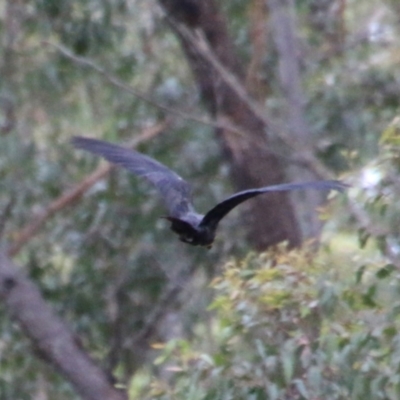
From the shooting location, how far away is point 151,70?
26.1ft

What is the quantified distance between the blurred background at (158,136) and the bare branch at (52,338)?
0.43 m

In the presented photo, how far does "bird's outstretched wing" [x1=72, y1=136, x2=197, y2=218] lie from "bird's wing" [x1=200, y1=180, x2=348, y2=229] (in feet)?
1.25

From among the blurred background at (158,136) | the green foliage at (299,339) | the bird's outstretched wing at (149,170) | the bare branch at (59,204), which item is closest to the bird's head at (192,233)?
the bird's outstretched wing at (149,170)

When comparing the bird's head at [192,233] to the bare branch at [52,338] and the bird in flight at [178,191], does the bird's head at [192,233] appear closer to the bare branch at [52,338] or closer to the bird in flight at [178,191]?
the bird in flight at [178,191]

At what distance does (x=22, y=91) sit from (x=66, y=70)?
14.4 inches

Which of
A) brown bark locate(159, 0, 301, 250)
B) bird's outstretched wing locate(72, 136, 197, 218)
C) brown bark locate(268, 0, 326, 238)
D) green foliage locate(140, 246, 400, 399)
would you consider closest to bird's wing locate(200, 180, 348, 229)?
bird's outstretched wing locate(72, 136, 197, 218)

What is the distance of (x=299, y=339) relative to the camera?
4012mm

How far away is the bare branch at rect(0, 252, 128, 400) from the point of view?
544 centimetres

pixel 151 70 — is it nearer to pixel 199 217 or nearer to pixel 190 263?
pixel 190 263

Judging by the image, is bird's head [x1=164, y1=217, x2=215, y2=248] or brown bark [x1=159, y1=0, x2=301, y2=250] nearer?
bird's head [x1=164, y1=217, x2=215, y2=248]

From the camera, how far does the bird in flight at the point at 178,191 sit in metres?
3.19

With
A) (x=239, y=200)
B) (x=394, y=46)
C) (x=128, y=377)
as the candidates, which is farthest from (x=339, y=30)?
(x=239, y=200)

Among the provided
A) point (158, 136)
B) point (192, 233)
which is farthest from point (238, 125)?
point (192, 233)

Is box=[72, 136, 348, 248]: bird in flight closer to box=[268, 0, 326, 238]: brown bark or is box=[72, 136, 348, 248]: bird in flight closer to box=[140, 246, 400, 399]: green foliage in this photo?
box=[140, 246, 400, 399]: green foliage
